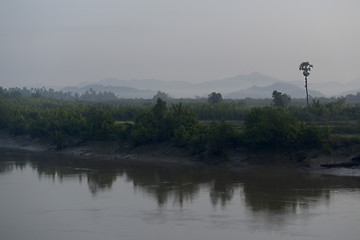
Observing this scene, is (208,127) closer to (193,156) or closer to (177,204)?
(193,156)

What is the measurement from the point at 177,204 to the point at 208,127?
18361 millimetres

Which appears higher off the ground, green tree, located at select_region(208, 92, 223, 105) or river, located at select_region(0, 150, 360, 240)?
green tree, located at select_region(208, 92, 223, 105)

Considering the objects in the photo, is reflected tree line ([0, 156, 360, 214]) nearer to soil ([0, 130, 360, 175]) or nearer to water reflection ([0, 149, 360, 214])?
water reflection ([0, 149, 360, 214])

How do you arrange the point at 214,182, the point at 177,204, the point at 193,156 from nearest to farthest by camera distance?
the point at 177,204
the point at 214,182
the point at 193,156

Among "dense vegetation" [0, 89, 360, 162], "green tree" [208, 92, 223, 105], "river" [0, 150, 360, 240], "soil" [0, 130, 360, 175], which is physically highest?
"green tree" [208, 92, 223, 105]

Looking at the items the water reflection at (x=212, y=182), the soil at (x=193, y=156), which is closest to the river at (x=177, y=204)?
the water reflection at (x=212, y=182)

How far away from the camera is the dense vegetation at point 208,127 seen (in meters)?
39.7

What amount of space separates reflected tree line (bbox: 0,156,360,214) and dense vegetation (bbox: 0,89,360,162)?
10.3 ft

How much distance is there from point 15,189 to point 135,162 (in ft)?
46.4

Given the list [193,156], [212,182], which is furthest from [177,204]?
[193,156]

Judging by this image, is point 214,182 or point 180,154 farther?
point 180,154

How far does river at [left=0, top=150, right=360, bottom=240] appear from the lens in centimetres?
2225

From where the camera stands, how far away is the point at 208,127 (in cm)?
4538

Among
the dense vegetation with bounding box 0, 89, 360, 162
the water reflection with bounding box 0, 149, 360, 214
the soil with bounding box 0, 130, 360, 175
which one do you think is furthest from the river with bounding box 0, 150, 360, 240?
the dense vegetation with bounding box 0, 89, 360, 162
